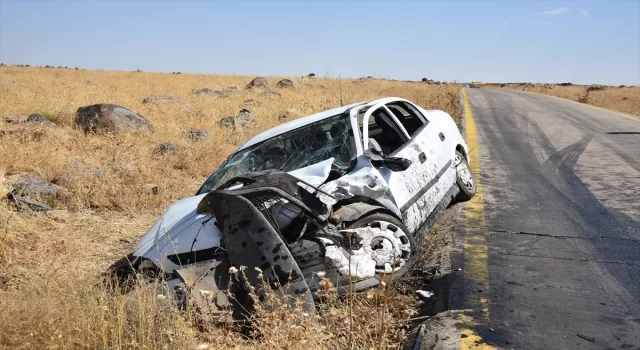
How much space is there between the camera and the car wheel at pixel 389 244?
4547mm

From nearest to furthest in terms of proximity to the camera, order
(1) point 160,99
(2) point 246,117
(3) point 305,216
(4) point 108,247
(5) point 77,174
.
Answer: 1. (3) point 305,216
2. (4) point 108,247
3. (5) point 77,174
4. (2) point 246,117
5. (1) point 160,99

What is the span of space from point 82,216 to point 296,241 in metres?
4.53

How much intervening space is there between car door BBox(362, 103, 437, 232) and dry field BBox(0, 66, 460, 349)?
0.95 m

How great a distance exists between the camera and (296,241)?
429 cm

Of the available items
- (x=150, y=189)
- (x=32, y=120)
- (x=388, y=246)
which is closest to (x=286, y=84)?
(x=32, y=120)

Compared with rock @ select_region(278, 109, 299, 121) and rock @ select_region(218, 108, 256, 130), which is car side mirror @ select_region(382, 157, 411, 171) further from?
rock @ select_region(278, 109, 299, 121)

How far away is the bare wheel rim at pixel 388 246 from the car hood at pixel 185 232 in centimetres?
61

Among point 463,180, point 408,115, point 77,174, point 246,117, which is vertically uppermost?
point 408,115

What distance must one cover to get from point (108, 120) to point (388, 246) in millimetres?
10021

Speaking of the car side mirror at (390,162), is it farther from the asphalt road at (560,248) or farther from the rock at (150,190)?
the rock at (150,190)

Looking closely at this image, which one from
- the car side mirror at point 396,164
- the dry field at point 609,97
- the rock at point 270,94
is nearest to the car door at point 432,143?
the car side mirror at point 396,164

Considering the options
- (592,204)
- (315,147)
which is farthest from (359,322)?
(592,204)

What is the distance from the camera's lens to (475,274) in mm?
4859

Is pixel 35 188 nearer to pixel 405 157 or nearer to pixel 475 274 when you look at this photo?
pixel 405 157
